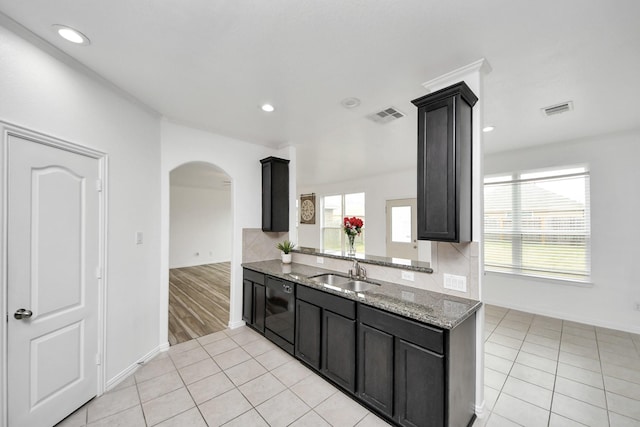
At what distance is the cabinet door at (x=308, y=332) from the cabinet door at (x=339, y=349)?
7cm

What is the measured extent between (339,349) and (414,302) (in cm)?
80

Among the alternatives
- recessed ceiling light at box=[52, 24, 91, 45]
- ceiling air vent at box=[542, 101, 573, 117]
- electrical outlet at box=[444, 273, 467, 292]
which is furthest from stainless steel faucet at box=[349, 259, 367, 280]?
recessed ceiling light at box=[52, 24, 91, 45]

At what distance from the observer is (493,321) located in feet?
12.2

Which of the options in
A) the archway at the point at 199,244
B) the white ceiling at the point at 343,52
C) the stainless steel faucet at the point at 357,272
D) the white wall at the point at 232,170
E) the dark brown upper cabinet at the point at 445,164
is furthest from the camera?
the archway at the point at 199,244

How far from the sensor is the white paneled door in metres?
1.59

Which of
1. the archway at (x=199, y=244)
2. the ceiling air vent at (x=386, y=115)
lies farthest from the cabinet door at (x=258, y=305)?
the ceiling air vent at (x=386, y=115)

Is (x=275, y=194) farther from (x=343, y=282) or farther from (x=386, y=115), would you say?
(x=386, y=115)

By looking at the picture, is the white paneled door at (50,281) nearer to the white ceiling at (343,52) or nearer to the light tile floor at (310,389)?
the light tile floor at (310,389)

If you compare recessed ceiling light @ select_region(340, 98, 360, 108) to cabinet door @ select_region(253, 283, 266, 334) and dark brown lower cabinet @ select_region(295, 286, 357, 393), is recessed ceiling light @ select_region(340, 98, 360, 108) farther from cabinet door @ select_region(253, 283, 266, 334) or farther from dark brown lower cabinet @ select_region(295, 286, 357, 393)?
cabinet door @ select_region(253, 283, 266, 334)

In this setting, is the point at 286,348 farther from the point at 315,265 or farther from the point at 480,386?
the point at 480,386

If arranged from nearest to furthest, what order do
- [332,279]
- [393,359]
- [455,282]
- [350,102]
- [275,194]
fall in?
[393,359] < [455,282] < [350,102] < [332,279] < [275,194]

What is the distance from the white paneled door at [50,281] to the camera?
159 centimetres

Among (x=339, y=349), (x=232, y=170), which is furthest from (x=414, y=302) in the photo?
(x=232, y=170)

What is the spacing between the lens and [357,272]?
2680 mm
